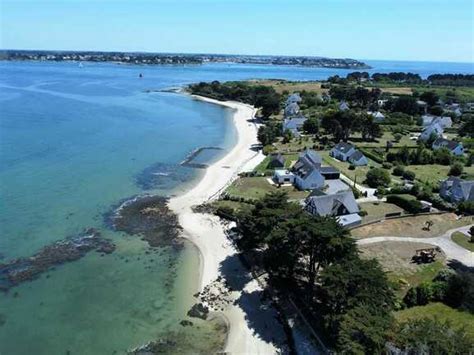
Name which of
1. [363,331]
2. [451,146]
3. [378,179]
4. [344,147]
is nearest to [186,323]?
[363,331]

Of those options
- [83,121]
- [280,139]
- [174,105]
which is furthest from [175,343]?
[174,105]

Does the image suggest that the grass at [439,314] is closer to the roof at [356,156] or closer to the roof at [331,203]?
the roof at [331,203]

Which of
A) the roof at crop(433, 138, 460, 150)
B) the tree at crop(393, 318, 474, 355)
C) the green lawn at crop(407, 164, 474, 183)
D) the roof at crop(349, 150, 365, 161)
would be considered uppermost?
the tree at crop(393, 318, 474, 355)

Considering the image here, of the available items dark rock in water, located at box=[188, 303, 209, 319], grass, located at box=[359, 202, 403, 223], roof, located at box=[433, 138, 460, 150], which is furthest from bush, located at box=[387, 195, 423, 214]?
roof, located at box=[433, 138, 460, 150]

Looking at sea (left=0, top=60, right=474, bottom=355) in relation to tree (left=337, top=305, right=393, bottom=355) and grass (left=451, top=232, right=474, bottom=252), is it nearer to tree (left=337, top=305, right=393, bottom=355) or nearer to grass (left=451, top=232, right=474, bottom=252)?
tree (left=337, top=305, right=393, bottom=355)

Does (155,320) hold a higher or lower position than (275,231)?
lower

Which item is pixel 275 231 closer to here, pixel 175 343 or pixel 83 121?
pixel 175 343
